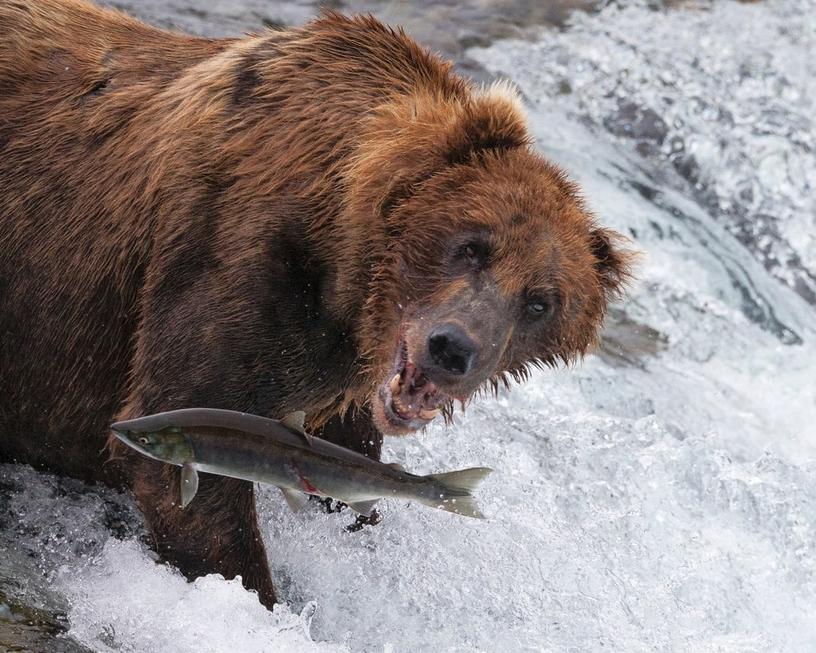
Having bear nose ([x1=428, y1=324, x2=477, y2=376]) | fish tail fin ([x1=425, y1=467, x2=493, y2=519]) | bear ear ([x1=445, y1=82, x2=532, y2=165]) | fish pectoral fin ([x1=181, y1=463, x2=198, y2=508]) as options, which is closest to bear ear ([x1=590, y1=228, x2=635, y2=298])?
bear ear ([x1=445, y1=82, x2=532, y2=165])

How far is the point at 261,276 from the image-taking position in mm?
3938

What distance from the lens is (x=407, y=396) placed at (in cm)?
386

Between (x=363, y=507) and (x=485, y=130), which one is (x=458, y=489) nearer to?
Answer: (x=363, y=507)

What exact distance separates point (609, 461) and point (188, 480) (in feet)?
10.2

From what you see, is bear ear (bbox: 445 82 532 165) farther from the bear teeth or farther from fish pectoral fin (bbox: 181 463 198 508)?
fish pectoral fin (bbox: 181 463 198 508)

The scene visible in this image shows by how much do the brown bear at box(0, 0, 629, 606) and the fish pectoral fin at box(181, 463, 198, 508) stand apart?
1.45ft

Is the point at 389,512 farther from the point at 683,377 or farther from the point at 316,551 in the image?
the point at 683,377

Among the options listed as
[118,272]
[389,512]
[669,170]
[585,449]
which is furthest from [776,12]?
[118,272]

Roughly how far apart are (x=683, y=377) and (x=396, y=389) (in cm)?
393

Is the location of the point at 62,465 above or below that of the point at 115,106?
below

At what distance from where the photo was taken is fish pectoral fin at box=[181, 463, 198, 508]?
3.49m

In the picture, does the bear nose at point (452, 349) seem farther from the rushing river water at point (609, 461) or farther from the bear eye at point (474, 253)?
the rushing river water at point (609, 461)

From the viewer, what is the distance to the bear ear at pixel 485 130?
3971 mm

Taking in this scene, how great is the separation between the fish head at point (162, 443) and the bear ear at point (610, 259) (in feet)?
4.73
